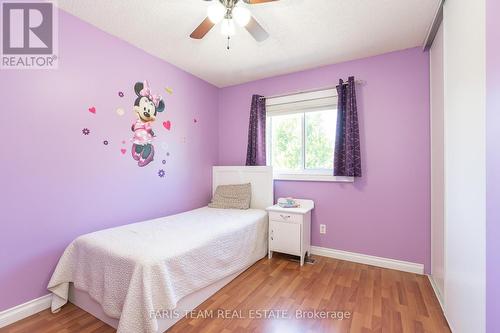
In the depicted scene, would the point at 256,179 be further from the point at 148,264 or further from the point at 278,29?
the point at 148,264

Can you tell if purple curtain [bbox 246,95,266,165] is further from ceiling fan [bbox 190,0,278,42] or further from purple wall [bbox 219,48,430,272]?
ceiling fan [bbox 190,0,278,42]

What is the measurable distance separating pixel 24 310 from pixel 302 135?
10.7ft

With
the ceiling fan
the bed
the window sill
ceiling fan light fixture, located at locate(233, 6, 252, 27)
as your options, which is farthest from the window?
ceiling fan light fixture, located at locate(233, 6, 252, 27)

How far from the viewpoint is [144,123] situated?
2.51 meters

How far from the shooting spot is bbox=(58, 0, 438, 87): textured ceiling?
179 centimetres

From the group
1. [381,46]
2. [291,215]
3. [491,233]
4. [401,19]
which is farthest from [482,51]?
[291,215]

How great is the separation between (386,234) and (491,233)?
5.33 ft

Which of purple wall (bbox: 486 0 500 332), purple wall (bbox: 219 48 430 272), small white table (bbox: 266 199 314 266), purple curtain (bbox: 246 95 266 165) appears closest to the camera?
→ purple wall (bbox: 486 0 500 332)

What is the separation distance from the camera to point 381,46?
7.80 ft

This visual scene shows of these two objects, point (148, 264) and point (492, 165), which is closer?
point (492, 165)

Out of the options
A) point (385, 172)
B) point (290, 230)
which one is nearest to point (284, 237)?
point (290, 230)

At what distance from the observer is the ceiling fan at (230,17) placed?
4.83 ft

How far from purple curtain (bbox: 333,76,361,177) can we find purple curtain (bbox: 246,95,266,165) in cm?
103

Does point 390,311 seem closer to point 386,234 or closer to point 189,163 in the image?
point 386,234
